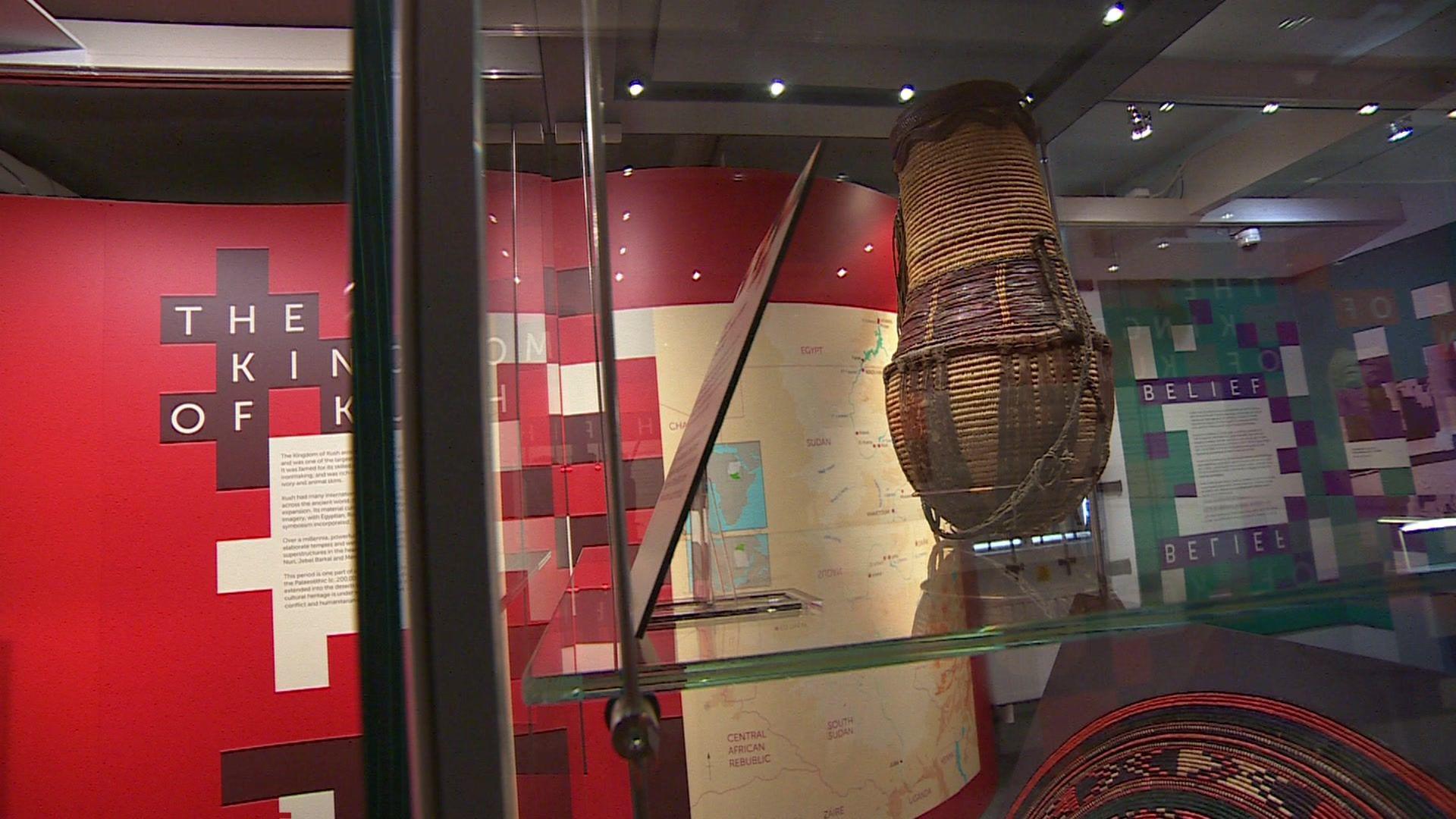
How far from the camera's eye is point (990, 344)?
24.0 inches

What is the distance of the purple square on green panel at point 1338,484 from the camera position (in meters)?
1.50

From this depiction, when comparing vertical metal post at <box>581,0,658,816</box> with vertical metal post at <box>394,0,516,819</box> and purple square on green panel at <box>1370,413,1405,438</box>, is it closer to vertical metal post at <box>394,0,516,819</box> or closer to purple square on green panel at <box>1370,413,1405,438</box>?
vertical metal post at <box>394,0,516,819</box>

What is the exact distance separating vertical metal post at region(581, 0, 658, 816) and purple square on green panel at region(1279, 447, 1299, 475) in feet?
5.84

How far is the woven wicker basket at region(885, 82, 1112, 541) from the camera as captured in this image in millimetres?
607

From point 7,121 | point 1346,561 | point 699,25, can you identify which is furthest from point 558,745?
point 7,121

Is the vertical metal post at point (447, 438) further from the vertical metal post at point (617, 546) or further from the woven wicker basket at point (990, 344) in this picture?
the woven wicker basket at point (990, 344)

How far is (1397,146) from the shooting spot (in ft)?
4.88

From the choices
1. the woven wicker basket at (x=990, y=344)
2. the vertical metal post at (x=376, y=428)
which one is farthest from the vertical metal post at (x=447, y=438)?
the woven wicker basket at (x=990, y=344)

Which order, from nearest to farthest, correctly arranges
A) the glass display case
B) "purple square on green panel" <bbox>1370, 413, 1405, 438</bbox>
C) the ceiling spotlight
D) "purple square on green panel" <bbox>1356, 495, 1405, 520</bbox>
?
the glass display case
"purple square on green panel" <bbox>1356, 495, 1405, 520</bbox>
"purple square on green panel" <bbox>1370, 413, 1405, 438</bbox>
the ceiling spotlight

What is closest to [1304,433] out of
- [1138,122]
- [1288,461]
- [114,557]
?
[1288,461]

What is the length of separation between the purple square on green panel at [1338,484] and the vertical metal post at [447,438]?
69.3 inches

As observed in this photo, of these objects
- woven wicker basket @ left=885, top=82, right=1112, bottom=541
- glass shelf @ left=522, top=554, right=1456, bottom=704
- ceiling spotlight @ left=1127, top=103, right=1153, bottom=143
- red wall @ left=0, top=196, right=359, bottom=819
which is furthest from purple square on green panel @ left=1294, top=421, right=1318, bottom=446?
red wall @ left=0, top=196, right=359, bottom=819

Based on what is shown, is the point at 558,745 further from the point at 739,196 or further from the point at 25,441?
the point at 25,441

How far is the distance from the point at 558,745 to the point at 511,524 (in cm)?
12
